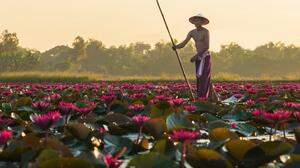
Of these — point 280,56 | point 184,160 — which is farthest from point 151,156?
point 280,56

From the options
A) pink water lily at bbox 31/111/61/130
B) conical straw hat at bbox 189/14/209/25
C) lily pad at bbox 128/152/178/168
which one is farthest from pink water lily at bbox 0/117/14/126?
conical straw hat at bbox 189/14/209/25

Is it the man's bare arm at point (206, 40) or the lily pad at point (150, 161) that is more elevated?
the man's bare arm at point (206, 40)

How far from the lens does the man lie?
32.6 ft

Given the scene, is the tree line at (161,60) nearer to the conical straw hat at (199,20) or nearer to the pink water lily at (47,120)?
the conical straw hat at (199,20)

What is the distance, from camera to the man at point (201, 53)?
32.6 feet

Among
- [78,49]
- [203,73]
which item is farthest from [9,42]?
[203,73]

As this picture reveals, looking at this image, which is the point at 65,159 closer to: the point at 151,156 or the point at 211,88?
the point at 151,156

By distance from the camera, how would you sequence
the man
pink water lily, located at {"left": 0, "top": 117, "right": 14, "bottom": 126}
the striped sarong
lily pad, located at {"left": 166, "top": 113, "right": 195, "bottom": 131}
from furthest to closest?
1. the striped sarong
2. the man
3. pink water lily, located at {"left": 0, "top": 117, "right": 14, "bottom": 126}
4. lily pad, located at {"left": 166, "top": 113, "right": 195, "bottom": 131}

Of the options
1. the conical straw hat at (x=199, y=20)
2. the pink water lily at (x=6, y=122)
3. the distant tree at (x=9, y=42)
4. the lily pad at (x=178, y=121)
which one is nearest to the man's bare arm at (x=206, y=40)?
the conical straw hat at (x=199, y=20)

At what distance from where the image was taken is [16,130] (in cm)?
401

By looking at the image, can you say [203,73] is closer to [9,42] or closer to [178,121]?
[178,121]

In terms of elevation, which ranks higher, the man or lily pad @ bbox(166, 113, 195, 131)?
the man

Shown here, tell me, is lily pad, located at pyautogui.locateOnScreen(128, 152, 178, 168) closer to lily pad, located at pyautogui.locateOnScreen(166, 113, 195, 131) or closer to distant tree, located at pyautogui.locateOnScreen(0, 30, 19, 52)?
lily pad, located at pyautogui.locateOnScreen(166, 113, 195, 131)

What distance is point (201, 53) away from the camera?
10133 mm
